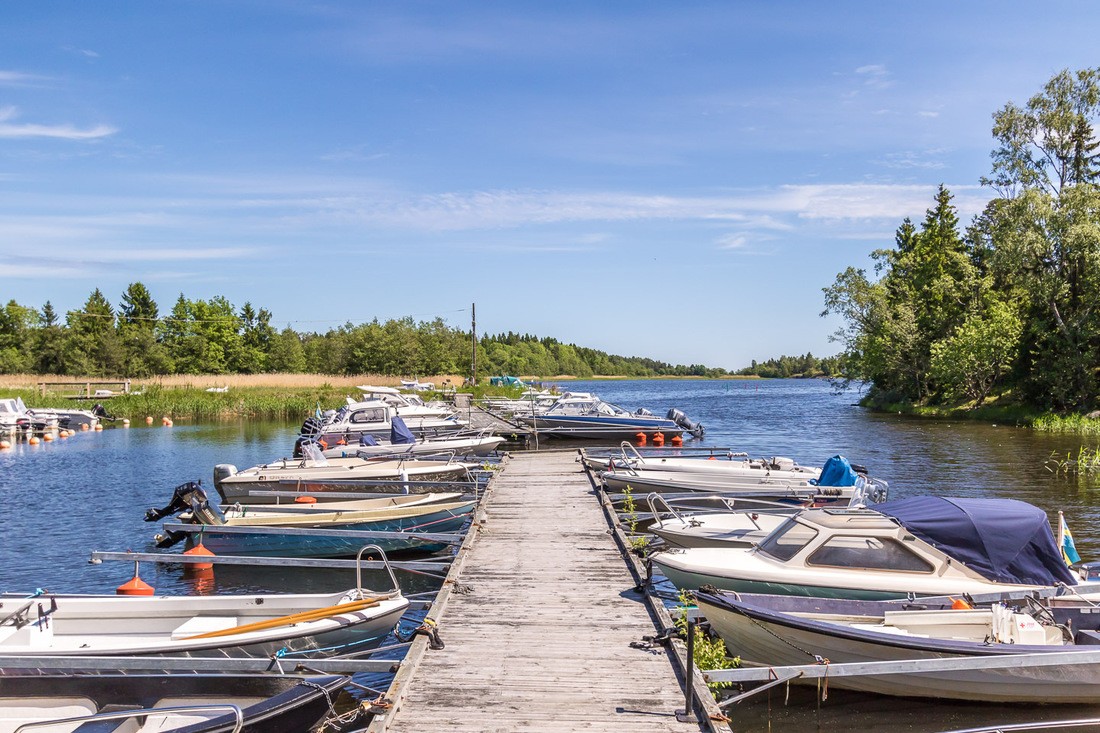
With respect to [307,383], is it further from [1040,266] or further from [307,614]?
[307,614]

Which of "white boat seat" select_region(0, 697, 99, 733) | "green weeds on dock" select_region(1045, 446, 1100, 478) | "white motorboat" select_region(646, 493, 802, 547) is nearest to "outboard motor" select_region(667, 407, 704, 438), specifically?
"green weeds on dock" select_region(1045, 446, 1100, 478)

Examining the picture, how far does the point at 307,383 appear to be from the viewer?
62.3 meters

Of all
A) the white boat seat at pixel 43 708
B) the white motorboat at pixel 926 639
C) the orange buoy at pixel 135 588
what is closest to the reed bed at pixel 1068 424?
the white motorboat at pixel 926 639

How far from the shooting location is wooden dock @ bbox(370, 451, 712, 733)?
693cm

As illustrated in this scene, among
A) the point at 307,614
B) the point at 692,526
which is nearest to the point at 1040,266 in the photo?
the point at 692,526

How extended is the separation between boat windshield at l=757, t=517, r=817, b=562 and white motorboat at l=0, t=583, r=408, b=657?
4815mm

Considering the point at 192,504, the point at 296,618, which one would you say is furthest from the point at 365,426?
the point at 296,618

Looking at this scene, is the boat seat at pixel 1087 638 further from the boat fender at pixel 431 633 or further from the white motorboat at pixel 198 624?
the white motorboat at pixel 198 624

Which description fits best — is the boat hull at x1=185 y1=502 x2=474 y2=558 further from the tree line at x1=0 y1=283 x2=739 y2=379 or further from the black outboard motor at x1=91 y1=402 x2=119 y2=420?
the tree line at x1=0 y1=283 x2=739 y2=379

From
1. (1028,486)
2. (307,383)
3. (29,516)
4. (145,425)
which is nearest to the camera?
(29,516)

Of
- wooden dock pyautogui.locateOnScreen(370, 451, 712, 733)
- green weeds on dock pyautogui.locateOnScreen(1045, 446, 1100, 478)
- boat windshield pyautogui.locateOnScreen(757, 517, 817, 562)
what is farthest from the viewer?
green weeds on dock pyautogui.locateOnScreen(1045, 446, 1100, 478)

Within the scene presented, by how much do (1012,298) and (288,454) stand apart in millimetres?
47018

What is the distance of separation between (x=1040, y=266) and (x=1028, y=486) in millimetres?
24183

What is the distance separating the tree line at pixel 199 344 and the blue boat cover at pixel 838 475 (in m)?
63.9
